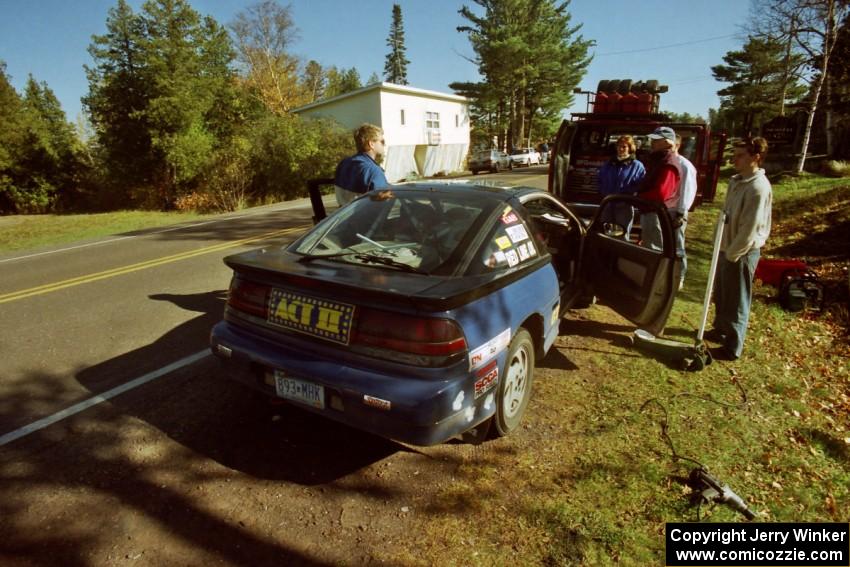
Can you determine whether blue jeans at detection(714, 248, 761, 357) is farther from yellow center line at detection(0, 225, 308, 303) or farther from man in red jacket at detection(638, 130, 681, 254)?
yellow center line at detection(0, 225, 308, 303)

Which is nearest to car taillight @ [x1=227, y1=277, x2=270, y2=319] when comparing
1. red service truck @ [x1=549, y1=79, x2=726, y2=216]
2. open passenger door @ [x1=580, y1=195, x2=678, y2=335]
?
open passenger door @ [x1=580, y1=195, x2=678, y2=335]

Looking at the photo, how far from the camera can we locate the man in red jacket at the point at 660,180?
17.0ft

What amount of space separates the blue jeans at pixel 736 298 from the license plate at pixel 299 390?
3.78m

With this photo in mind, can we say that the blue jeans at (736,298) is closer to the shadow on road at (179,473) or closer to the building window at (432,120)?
the shadow on road at (179,473)

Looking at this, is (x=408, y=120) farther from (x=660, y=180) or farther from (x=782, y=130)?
(x=660, y=180)

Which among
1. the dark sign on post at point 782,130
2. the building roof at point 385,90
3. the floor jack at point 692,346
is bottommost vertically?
the floor jack at point 692,346

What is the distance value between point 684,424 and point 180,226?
41.6ft

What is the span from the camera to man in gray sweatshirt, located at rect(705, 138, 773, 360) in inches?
154

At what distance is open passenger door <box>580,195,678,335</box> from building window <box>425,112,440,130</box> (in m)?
31.2

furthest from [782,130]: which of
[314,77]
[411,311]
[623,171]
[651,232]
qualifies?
[314,77]

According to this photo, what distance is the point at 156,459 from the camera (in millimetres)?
2773

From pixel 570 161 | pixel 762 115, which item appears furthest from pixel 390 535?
pixel 762 115

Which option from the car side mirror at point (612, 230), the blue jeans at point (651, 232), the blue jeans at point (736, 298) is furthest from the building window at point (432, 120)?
the blue jeans at point (736, 298)

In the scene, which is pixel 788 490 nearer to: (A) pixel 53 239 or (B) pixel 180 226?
(B) pixel 180 226
